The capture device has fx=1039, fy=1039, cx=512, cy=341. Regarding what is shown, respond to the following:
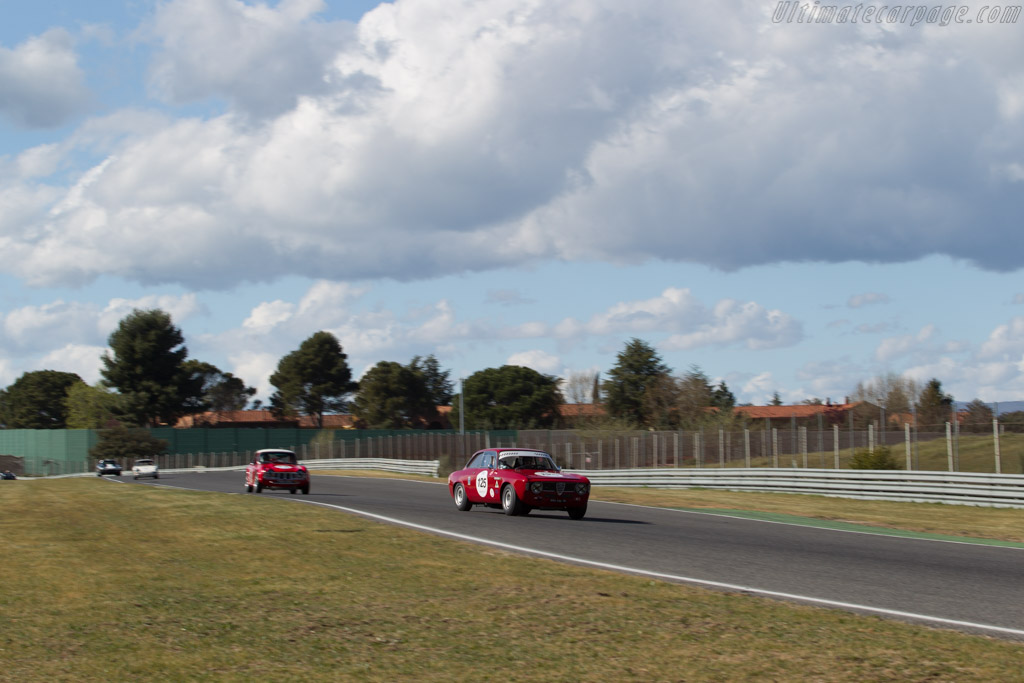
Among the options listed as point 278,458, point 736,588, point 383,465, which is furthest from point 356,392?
point 736,588

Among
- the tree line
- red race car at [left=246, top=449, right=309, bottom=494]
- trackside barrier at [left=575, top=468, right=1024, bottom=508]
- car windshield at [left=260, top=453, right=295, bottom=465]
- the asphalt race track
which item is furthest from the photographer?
the tree line

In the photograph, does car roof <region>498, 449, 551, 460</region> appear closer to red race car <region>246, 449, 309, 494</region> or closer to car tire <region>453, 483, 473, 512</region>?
car tire <region>453, 483, 473, 512</region>

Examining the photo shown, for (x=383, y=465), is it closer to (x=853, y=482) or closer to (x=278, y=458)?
(x=278, y=458)

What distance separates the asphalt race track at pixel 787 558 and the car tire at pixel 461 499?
0.56m

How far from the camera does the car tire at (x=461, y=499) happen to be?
21.8 m

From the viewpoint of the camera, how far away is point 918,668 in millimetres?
6977

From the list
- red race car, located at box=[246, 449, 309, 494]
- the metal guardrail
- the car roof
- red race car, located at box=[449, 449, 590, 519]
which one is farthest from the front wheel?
red race car, located at box=[246, 449, 309, 494]

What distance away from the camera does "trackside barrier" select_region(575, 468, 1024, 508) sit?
24.1m

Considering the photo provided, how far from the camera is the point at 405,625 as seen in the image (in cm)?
848

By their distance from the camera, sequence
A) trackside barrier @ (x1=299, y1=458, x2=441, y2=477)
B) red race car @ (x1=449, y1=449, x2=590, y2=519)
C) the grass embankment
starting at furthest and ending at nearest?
trackside barrier @ (x1=299, y1=458, x2=441, y2=477), red race car @ (x1=449, y1=449, x2=590, y2=519), the grass embankment

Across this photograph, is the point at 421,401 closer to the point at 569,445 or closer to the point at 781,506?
the point at 569,445

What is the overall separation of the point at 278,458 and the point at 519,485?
14.3 metres

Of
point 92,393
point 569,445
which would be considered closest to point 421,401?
point 92,393

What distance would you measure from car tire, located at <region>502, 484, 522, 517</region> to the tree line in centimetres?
6387
